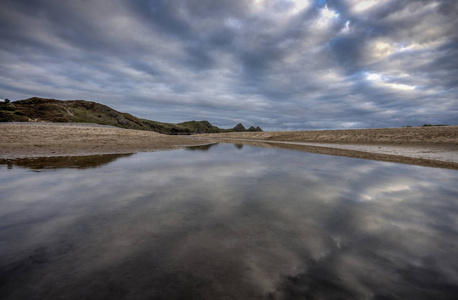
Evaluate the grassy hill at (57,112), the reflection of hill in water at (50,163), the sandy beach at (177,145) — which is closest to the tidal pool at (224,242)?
the reflection of hill in water at (50,163)

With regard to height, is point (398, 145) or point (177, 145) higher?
point (398, 145)

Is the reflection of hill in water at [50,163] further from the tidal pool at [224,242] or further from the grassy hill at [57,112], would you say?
the grassy hill at [57,112]

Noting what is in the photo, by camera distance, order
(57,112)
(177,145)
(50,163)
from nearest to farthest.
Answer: (50,163)
(177,145)
(57,112)

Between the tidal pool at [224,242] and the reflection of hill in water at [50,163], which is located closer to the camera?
the tidal pool at [224,242]

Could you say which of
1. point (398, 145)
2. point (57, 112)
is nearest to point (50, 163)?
point (398, 145)

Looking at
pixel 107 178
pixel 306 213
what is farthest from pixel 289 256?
pixel 107 178

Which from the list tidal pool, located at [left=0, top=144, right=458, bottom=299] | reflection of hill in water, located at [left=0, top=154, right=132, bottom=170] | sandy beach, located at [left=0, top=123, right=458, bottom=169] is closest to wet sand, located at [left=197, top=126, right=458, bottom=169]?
sandy beach, located at [left=0, top=123, right=458, bottom=169]

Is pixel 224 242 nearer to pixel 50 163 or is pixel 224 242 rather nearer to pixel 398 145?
pixel 50 163

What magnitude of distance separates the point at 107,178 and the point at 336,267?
957 cm

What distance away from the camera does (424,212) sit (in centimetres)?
611

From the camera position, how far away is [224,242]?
13.8 feet

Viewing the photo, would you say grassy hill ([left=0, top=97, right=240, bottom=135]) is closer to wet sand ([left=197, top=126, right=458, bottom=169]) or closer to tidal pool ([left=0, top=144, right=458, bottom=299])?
tidal pool ([left=0, top=144, right=458, bottom=299])

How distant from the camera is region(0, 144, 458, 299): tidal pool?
297 cm

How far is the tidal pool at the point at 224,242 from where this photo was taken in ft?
9.74
